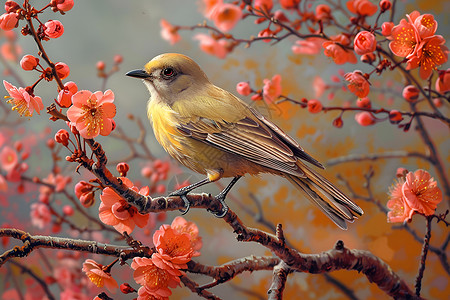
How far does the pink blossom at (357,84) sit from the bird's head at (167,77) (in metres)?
0.49

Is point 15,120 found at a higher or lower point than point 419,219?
lower

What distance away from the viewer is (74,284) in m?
1.35

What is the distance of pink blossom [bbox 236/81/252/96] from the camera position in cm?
137

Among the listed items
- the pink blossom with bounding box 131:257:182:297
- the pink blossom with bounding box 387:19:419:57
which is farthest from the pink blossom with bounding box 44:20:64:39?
the pink blossom with bounding box 387:19:419:57

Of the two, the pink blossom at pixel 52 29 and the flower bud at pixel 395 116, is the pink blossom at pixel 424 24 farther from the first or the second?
the pink blossom at pixel 52 29

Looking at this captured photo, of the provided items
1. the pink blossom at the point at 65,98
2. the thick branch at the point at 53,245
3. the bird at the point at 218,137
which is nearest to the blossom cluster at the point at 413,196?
the bird at the point at 218,137

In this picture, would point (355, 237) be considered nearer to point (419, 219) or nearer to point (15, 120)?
point (419, 219)

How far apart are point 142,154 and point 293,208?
1.68ft

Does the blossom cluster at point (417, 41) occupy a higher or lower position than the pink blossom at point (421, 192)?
higher

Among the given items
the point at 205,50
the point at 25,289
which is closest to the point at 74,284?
the point at 25,289

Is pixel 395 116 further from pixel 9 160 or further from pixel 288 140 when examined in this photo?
pixel 9 160

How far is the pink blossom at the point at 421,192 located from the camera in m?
1.31

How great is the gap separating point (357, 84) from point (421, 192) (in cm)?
40

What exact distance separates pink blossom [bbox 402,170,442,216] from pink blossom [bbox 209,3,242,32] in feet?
2.46
